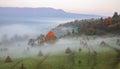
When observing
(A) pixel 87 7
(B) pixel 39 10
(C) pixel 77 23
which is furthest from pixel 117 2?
(B) pixel 39 10

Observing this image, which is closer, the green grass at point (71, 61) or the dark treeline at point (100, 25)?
the green grass at point (71, 61)

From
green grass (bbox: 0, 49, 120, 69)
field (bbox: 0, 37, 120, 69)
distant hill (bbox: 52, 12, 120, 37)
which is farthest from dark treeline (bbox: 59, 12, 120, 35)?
green grass (bbox: 0, 49, 120, 69)

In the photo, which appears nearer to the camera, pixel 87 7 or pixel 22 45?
pixel 22 45

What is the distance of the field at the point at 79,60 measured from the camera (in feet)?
7.13

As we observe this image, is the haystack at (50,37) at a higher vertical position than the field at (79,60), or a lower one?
higher

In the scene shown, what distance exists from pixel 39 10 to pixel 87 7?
510 millimetres

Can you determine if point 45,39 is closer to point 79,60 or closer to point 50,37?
point 50,37

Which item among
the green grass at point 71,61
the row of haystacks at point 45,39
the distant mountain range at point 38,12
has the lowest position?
the green grass at point 71,61

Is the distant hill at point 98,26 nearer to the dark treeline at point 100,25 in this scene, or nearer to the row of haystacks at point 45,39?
the dark treeline at point 100,25

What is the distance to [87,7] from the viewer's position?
2.35 meters

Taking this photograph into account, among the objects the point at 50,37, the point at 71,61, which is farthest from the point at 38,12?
the point at 71,61

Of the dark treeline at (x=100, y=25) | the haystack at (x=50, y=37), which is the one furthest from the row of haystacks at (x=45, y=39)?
the dark treeline at (x=100, y=25)

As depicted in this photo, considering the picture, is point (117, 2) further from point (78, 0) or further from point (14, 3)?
point (14, 3)

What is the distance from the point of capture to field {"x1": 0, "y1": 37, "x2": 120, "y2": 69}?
2174 mm
